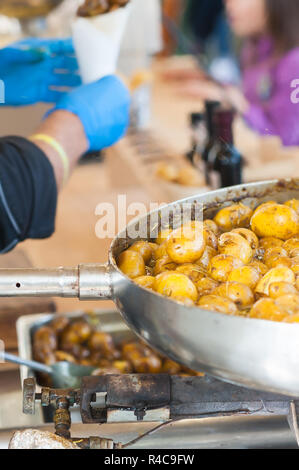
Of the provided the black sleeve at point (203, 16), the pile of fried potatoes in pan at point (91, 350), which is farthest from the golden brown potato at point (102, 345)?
the black sleeve at point (203, 16)

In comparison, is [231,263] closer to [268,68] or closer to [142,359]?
[142,359]

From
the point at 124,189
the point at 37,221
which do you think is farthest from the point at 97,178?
the point at 37,221

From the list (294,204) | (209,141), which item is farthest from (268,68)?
(294,204)

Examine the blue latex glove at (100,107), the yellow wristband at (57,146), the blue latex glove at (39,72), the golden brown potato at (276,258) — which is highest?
the blue latex glove at (39,72)

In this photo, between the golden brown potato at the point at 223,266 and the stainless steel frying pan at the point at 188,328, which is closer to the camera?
the stainless steel frying pan at the point at 188,328

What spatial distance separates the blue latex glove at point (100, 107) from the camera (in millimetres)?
1790

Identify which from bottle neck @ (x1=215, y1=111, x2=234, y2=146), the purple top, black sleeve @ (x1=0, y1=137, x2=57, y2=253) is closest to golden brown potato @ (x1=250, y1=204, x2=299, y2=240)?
black sleeve @ (x1=0, y1=137, x2=57, y2=253)

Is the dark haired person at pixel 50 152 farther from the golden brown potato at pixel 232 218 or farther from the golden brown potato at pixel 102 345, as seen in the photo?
the golden brown potato at pixel 232 218

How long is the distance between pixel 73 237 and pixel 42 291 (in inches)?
54.7

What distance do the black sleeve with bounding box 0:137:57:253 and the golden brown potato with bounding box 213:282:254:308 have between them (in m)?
0.84

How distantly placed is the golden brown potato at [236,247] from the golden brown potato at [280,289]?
0.11m

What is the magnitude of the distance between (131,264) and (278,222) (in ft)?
0.87

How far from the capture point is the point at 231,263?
0.81 meters

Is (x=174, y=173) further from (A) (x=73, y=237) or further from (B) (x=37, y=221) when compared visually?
(B) (x=37, y=221)
